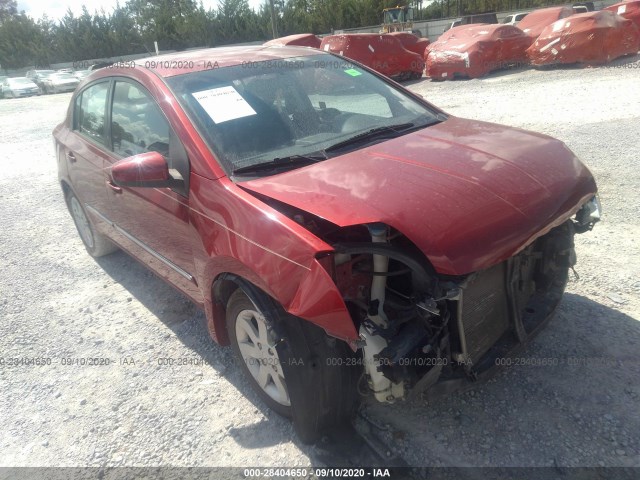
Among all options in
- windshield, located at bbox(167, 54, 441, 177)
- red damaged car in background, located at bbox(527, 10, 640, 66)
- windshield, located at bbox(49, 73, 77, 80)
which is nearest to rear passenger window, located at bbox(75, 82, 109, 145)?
windshield, located at bbox(167, 54, 441, 177)

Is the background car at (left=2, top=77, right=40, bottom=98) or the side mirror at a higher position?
the background car at (left=2, top=77, right=40, bottom=98)

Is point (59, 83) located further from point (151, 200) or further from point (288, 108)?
point (288, 108)

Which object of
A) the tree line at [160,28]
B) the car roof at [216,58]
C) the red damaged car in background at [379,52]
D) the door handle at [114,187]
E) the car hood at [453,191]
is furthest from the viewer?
the tree line at [160,28]

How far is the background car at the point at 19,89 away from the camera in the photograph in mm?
27234

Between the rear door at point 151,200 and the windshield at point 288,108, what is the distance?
24 centimetres

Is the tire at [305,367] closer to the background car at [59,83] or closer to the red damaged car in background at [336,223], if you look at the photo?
the red damaged car in background at [336,223]

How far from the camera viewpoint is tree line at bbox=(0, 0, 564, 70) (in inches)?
1647

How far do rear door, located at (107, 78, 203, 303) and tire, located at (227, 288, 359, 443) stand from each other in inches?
23.7

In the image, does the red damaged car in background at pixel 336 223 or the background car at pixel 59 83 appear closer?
the red damaged car in background at pixel 336 223

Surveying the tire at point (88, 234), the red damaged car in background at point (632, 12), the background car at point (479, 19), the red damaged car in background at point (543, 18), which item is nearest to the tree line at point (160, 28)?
the background car at point (479, 19)

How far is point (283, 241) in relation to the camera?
1.94 metres

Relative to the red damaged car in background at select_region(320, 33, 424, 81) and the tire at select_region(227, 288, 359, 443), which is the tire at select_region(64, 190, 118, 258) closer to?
the tire at select_region(227, 288, 359, 443)

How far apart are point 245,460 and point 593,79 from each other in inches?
477

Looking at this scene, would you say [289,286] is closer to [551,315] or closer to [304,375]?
[304,375]
